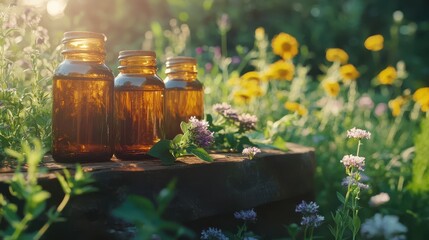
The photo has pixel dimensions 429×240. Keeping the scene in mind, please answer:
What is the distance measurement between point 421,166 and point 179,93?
5.09ft

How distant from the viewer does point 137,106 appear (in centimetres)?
195

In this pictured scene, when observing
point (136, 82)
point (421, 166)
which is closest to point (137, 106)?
point (136, 82)

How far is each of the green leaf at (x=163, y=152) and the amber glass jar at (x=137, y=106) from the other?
0.10m

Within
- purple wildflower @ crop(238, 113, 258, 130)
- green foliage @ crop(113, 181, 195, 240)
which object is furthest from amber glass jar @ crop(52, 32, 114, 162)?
green foliage @ crop(113, 181, 195, 240)

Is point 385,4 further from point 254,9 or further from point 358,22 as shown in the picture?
point 254,9

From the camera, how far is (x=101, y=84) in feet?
6.13

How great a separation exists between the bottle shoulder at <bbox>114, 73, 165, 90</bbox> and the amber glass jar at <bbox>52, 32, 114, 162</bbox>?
0.08 meters

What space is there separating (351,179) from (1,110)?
1179mm

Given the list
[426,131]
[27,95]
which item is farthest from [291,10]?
[27,95]

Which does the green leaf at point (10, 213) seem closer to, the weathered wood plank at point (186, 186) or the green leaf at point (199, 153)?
the weathered wood plank at point (186, 186)

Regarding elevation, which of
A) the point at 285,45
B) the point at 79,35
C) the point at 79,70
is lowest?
the point at 79,70

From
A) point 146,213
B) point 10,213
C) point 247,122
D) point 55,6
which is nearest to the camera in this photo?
point 146,213

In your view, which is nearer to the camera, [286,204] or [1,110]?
[1,110]

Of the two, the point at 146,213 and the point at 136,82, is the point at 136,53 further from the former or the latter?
the point at 146,213
